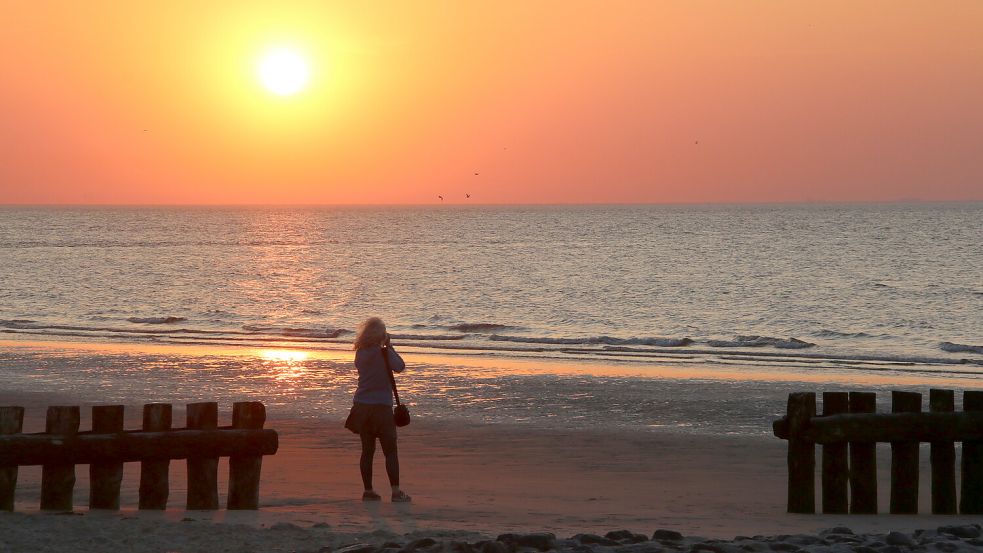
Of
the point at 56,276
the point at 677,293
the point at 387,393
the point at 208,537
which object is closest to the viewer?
the point at 208,537

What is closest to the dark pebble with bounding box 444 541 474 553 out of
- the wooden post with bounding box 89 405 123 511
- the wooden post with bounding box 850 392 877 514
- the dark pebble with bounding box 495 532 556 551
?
the dark pebble with bounding box 495 532 556 551

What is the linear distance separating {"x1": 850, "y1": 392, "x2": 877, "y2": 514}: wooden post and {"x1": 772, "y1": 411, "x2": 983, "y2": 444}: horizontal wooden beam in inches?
4.4

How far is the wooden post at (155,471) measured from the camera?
9.20 m

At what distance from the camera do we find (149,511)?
9.11 meters

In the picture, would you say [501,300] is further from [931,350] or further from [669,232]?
[669,232]

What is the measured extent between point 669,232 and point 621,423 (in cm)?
15007

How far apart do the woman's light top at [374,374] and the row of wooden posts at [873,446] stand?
11.2ft

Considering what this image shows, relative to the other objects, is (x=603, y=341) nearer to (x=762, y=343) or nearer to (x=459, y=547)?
(x=762, y=343)

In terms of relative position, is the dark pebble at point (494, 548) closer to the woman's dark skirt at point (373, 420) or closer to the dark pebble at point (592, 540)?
the dark pebble at point (592, 540)

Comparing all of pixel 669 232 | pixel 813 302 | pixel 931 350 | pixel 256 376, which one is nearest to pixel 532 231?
pixel 669 232

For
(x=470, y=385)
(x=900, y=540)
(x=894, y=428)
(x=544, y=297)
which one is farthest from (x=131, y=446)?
(x=544, y=297)

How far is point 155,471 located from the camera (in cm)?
923

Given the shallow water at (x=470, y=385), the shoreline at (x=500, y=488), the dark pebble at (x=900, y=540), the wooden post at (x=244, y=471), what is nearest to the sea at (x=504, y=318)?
the shallow water at (x=470, y=385)

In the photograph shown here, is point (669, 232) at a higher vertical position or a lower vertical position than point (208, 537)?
higher
